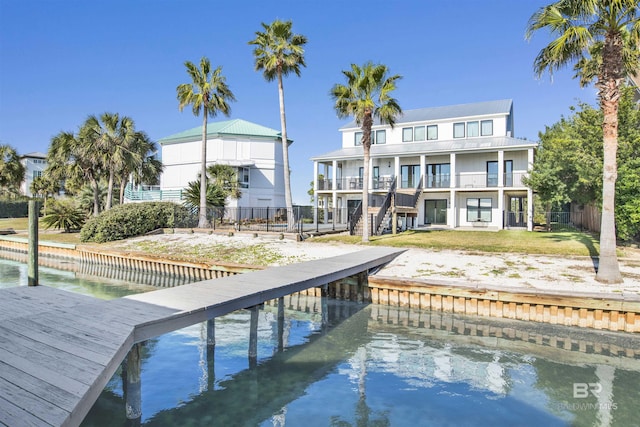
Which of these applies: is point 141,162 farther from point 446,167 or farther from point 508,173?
point 508,173

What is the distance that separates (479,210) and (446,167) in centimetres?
405

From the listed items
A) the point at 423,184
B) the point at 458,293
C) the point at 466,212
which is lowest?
the point at 458,293

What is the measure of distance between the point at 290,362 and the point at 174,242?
56.8 feet

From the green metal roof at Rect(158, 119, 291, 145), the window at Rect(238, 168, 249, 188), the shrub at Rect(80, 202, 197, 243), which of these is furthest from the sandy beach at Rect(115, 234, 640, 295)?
the green metal roof at Rect(158, 119, 291, 145)

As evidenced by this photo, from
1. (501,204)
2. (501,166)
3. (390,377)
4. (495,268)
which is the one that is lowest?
(390,377)

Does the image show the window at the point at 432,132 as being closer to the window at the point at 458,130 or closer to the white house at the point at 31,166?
the window at the point at 458,130

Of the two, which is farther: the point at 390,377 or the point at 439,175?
the point at 439,175

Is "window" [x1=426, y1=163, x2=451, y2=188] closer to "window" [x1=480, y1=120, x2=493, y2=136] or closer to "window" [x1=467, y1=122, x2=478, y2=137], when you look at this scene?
"window" [x1=467, y1=122, x2=478, y2=137]

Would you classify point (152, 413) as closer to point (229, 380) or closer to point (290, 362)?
point (229, 380)

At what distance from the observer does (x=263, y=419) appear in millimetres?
6566

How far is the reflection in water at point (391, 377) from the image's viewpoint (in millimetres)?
6664

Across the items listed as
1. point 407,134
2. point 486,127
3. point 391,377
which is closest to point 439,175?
point 407,134

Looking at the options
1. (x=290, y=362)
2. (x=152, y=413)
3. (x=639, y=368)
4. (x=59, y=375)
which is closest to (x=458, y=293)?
(x=639, y=368)

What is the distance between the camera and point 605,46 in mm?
12062
